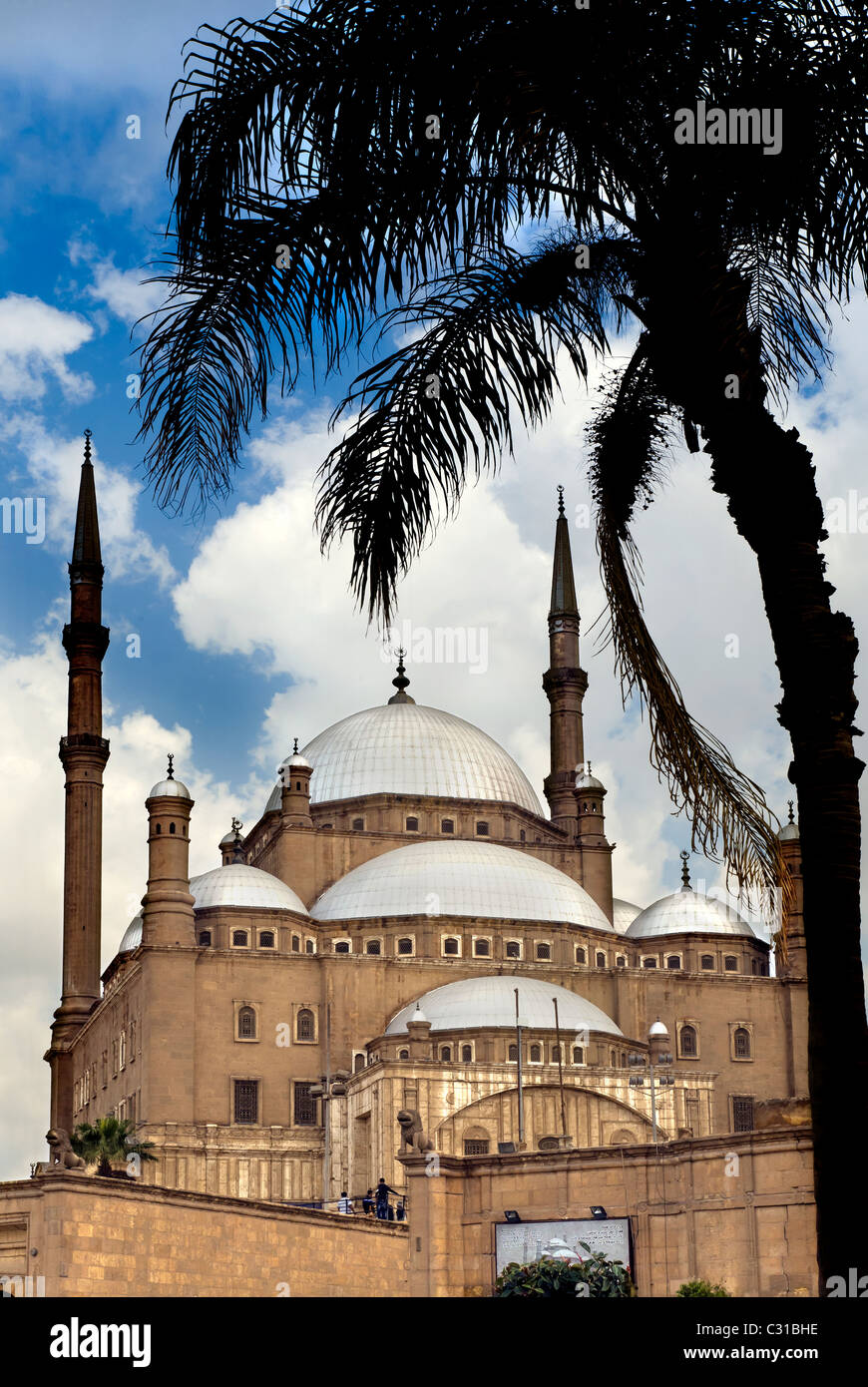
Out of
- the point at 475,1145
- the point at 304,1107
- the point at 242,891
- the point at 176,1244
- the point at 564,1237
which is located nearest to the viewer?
the point at 176,1244

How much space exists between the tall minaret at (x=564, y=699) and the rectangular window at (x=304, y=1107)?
17257mm

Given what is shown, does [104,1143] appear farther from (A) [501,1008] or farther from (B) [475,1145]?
(A) [501,1008]

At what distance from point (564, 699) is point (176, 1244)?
36778 millimetres

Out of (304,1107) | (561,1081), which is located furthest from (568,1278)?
(304,1107)

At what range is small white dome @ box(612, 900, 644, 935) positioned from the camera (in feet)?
236

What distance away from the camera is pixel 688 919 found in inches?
2530

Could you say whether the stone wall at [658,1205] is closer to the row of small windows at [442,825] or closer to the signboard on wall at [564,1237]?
the signboard on wall at [564,1237]

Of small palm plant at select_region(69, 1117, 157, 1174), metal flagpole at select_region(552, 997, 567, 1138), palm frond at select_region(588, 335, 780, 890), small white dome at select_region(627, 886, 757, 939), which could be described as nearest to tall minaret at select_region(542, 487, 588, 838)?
small white dome at select_region(627, 886, 757, 939)

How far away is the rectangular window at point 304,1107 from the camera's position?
2200 inches

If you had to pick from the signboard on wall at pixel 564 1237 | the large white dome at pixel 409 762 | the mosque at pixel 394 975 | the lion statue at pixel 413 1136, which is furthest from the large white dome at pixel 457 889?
the signboard on wall at pixel 564 1237

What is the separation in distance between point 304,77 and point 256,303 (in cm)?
110
